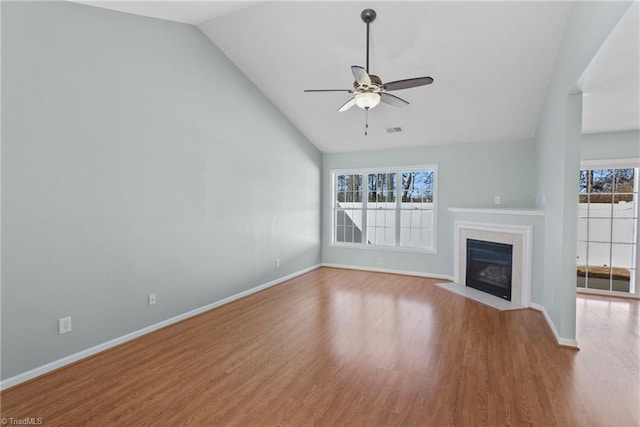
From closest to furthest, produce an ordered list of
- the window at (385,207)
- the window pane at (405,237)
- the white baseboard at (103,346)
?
the white baseboard at (103,346) < the window at (385,207) < the window pane at (405,237)

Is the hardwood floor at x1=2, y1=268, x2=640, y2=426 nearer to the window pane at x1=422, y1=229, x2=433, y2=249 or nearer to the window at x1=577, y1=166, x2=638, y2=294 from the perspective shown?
the window at x1=577, y1=166, x2=638, y2=294

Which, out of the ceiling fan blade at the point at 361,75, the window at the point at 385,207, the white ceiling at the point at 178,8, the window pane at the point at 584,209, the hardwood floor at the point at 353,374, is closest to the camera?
the hardwood floor at the point at 353,374

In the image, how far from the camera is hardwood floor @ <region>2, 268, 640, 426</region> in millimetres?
2072

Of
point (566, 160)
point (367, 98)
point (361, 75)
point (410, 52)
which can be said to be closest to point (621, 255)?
point (566, 160)

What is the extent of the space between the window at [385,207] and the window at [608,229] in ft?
7.83

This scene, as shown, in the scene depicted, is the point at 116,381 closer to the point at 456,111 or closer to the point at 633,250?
the point at 456,111

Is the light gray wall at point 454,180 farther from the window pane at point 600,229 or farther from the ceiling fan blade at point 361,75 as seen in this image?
the ceiling fan blade at point 361,75

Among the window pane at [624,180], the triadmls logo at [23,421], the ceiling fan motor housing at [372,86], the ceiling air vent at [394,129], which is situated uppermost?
the ceiling air vent at [394,129]

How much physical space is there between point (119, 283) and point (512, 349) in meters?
4.03

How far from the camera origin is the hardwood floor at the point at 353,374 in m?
2.07

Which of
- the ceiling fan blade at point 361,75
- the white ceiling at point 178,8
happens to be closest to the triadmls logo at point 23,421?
the white ceiling at point 178,8

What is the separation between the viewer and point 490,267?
4930mm

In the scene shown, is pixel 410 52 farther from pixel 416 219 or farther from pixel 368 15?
pixel 416 219

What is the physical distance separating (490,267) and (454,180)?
5.72ft
